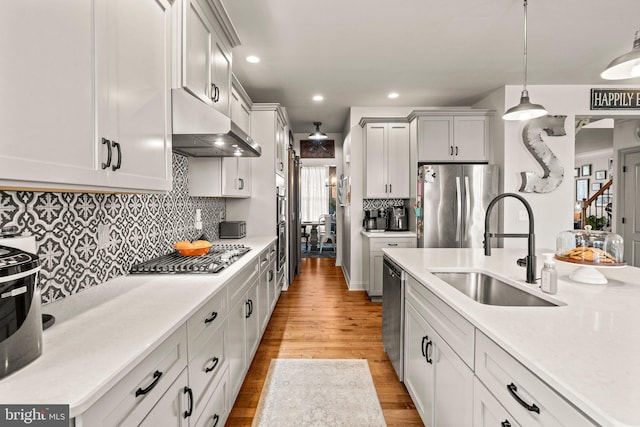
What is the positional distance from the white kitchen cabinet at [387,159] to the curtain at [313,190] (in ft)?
16.8

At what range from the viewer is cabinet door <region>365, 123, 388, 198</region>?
4.44 m

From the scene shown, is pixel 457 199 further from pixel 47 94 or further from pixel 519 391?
pixel 47 94

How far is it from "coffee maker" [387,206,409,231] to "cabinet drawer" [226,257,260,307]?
2532 mm

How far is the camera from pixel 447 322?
4.50 ft

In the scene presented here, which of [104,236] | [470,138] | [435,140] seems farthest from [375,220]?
[104,236]

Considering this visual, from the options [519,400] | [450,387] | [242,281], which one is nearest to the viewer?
[519,400]

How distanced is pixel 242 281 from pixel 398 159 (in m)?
3.12

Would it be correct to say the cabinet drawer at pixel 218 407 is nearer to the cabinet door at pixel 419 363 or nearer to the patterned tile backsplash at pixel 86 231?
the patterned tile backsplash at pixel 86 231

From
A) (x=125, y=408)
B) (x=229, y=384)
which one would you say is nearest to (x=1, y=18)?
(x=125, y=408)

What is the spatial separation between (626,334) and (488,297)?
916 millimetres

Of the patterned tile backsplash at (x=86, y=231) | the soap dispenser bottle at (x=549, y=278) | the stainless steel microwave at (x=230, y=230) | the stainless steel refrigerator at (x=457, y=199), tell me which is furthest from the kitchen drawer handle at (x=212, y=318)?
the stainless steel refrigerator at (x=457, y=199)

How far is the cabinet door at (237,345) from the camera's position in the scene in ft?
6.01

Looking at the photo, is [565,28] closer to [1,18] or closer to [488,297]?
[488,297]

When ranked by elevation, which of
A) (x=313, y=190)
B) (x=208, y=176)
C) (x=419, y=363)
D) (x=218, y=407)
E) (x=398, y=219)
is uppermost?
(x=313, y=190)
